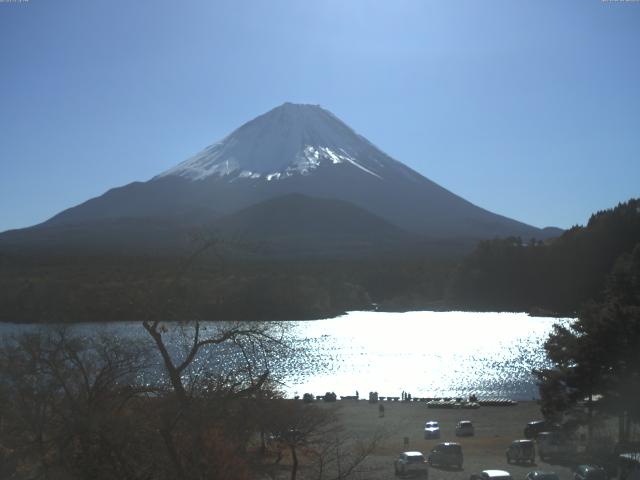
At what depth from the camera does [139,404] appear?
222 inches

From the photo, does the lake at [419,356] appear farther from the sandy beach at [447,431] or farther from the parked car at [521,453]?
the parked car at [521,453]

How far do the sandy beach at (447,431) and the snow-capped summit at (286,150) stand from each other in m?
105

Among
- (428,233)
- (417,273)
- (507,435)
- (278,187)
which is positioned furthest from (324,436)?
(278,187)

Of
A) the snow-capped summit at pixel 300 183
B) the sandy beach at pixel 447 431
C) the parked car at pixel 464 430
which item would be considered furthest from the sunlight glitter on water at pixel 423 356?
the snow-capped summit at pixel 300 183

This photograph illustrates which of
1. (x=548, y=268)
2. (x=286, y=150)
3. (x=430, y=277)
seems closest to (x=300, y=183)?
(x=286, y=150)

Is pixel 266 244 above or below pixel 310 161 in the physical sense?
below

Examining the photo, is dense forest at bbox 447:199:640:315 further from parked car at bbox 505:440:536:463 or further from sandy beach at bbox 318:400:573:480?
parked car at bbox 505:440:536:463

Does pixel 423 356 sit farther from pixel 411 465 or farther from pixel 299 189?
pixel 299 189

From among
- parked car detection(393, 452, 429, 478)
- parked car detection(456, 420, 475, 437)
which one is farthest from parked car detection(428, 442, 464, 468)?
parked car detection(456, 420, 475, 437)

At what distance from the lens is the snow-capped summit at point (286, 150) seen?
13000cm

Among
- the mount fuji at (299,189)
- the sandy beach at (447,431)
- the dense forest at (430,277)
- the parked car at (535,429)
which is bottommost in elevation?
the sandy beach at (447,431)

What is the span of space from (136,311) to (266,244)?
5.30 ft

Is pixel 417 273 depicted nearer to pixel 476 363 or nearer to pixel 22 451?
pixel 476 363

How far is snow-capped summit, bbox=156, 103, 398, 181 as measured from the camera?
130 meters
